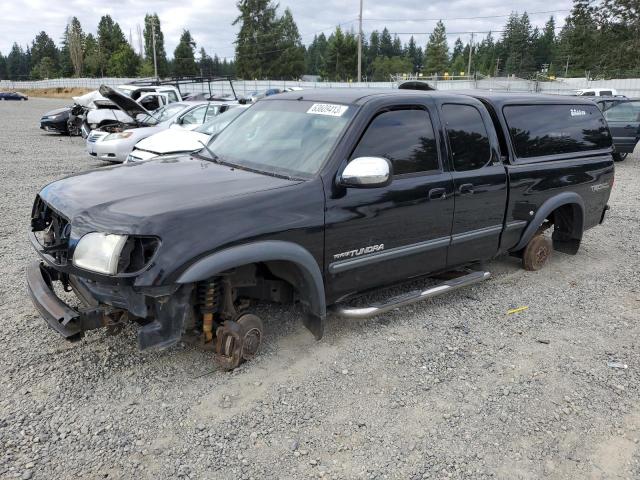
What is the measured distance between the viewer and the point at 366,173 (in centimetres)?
335

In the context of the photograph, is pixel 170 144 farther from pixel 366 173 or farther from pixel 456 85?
pixel 456 85

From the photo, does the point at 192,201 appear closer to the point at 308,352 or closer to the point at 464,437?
the point at 308,352

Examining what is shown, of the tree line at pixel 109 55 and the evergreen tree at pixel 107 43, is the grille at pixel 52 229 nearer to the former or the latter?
the tree line at pixel 109 55

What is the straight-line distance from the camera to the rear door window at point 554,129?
4.90 metres

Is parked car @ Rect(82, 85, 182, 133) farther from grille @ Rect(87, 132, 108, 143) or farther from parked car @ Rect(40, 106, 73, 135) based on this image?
parked car @ Rect(40, 106, 73, 135)

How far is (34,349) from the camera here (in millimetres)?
3605

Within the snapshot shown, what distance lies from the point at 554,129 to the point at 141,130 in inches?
363

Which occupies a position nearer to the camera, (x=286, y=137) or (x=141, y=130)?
(x=286, y=137)

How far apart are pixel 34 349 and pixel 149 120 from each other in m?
10.0

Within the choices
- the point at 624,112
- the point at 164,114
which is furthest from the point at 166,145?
the point at 624,112

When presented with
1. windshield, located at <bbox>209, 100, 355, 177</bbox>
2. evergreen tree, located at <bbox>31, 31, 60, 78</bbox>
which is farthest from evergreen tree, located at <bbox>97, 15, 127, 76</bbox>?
windshield, located at <bbox>209, 100, 355, 177</bbox>

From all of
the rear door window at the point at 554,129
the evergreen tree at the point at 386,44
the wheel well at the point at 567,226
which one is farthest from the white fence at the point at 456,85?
the evergreen tree at the point at 386,44

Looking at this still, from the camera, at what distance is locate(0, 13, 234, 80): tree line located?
81625 mm

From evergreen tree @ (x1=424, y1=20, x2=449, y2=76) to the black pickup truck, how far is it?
9172 centimetres
